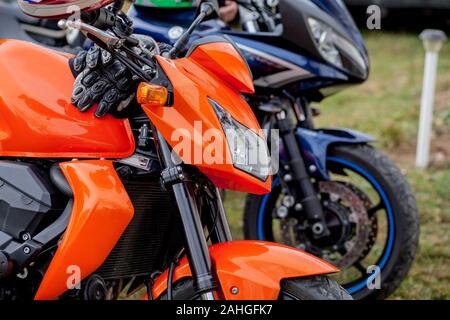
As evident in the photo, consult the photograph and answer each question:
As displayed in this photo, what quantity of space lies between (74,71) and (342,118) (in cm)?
508

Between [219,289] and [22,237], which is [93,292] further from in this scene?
[219,289]

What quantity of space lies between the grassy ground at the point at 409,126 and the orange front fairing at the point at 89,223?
2013mm

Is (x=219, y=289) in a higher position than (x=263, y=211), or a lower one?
higher

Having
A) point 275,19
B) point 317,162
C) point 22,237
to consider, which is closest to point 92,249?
point 22,237

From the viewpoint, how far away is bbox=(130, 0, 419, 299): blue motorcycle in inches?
139

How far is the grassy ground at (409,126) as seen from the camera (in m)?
4.32

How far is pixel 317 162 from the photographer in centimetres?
358

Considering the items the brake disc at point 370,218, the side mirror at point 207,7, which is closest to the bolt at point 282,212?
the brake disc at point 370,218

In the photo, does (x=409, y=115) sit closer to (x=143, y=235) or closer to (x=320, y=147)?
(x=320, y=147)

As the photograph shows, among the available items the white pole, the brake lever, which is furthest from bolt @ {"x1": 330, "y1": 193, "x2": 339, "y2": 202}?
the white pole

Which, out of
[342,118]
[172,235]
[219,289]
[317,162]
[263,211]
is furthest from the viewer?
[342,118]

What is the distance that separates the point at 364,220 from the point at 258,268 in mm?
1416

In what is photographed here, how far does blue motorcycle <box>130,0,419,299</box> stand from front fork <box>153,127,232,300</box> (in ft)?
4.06

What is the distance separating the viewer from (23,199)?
8.29 ft
